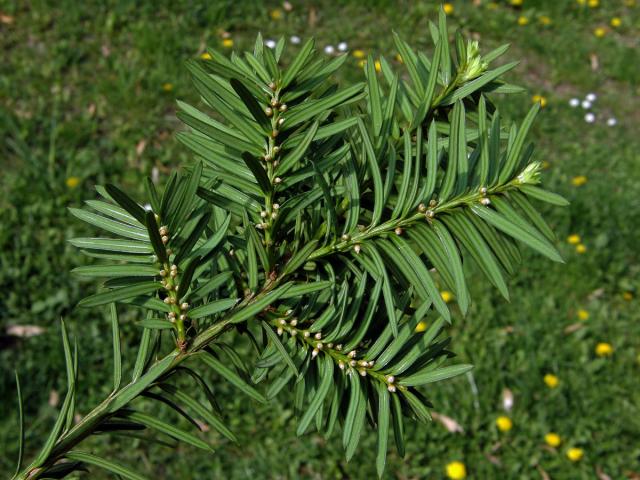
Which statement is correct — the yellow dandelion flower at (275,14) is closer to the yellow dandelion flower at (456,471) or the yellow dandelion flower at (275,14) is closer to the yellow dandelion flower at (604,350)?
the yellow dandelion flower at (604,350)

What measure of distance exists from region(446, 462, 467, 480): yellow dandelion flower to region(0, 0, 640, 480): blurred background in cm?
1

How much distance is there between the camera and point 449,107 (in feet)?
2.25

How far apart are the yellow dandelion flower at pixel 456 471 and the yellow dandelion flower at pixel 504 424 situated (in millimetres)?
251

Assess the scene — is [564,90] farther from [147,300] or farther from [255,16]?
[147,300]

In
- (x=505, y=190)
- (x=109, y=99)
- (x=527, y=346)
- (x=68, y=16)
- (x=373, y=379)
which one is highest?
(x=505, y=190)

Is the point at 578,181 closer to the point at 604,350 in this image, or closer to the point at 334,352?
the point at 604,350

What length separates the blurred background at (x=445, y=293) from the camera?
268 cm

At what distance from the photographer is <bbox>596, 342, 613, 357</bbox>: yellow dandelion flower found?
3.01 meters

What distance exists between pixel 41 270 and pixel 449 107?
2.65m

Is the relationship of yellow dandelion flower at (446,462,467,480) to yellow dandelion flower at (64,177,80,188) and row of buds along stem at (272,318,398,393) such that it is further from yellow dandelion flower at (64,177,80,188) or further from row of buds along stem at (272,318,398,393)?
row of buds along stem at (272,318,398,393)

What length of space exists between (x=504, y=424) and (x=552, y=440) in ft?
0.63

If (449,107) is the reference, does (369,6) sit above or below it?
below

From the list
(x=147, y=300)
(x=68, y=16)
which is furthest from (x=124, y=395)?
(x=68, y=16)

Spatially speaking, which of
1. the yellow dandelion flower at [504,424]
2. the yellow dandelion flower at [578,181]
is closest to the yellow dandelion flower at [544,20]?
the yellow dandelion flower at [578,181]
